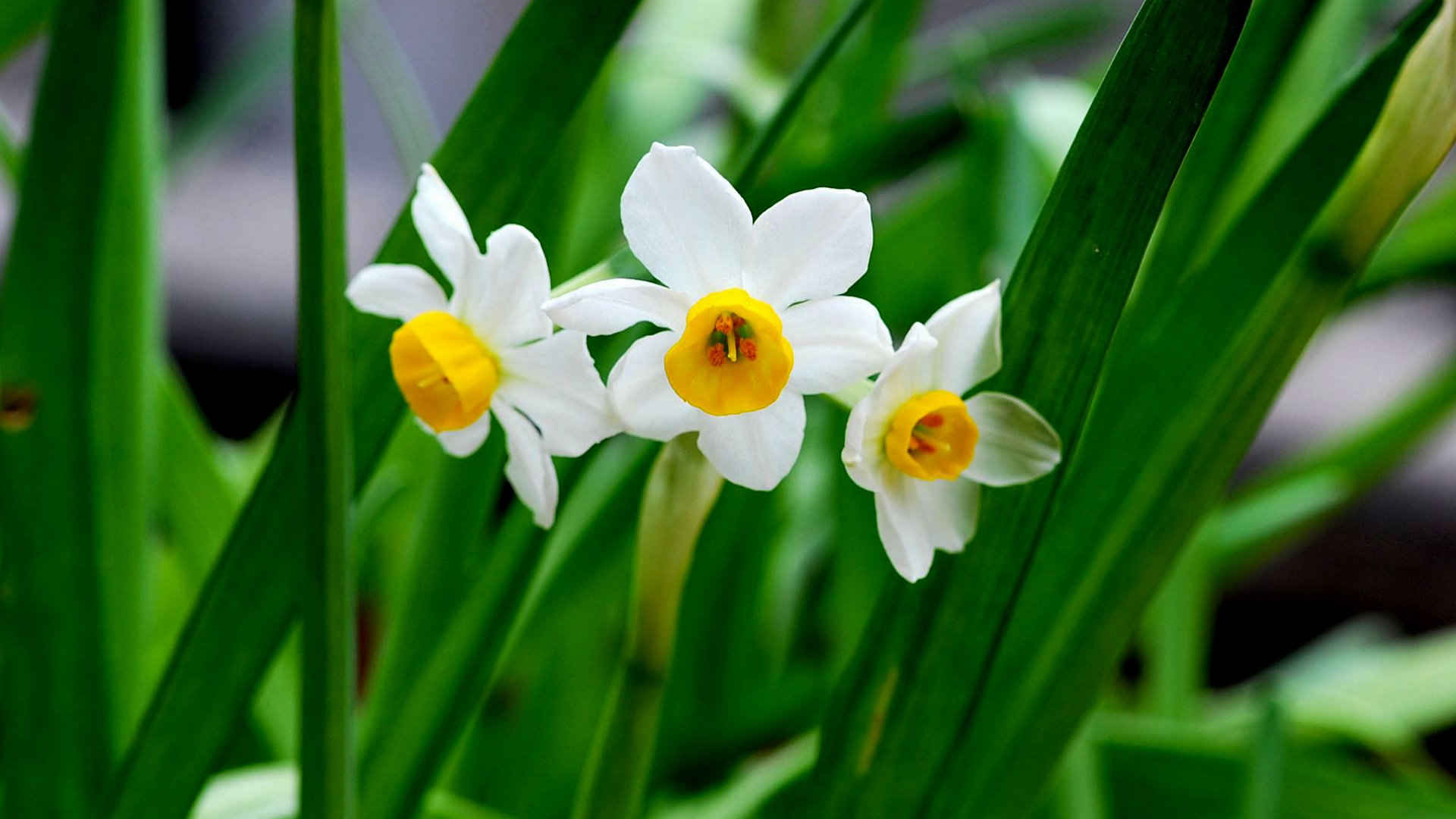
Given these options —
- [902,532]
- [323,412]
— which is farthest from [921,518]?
[323,412]

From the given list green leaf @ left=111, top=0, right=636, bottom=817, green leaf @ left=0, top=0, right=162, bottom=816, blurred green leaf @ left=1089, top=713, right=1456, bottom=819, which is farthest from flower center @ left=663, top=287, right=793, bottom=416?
blurred green leaf @ left=1089, top=713, right=1456, bottom=819

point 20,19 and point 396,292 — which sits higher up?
point 20,19

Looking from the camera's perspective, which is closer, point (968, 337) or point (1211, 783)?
point (968, 337)

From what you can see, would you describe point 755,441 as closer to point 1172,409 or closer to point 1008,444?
point 1008,444

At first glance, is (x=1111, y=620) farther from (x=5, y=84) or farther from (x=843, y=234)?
(x=5, y=84)

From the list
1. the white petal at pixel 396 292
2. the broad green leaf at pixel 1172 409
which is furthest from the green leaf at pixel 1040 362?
the white petal at pixel 396 292

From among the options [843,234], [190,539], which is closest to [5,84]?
[190,539]
